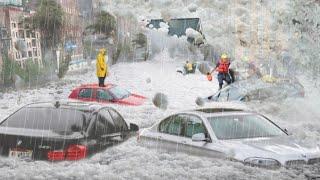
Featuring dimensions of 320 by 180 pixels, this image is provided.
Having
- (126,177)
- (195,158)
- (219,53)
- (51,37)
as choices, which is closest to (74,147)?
(126,177)

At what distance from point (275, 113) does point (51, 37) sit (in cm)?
367

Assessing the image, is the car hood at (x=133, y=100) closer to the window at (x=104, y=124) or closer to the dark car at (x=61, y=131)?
the dark car at (x=61, y=131)

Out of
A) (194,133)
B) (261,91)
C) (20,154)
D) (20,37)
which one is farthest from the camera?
(261,91)

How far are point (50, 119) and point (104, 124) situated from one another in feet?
2.45

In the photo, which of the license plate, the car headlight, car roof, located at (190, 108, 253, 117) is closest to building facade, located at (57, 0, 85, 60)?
car roof, located at (190, 108, 253, 117)

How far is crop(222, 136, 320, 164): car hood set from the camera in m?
7.98

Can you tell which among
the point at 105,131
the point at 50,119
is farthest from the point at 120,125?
the point at 50,119

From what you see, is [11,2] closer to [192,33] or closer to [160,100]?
[160,100]

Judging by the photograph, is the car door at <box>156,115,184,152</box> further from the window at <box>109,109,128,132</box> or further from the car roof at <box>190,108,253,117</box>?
the window at <box>109,109,128,132</box>

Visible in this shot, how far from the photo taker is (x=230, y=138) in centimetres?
852

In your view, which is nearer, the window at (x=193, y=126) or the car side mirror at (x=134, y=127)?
the window at (x=193, y=126)

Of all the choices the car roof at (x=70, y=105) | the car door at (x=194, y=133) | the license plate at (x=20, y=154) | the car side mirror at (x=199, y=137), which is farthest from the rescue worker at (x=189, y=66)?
the license plate at (x=20, y=154)

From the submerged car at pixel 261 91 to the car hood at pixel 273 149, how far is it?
1694 millimetres

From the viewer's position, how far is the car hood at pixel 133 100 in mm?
10086
